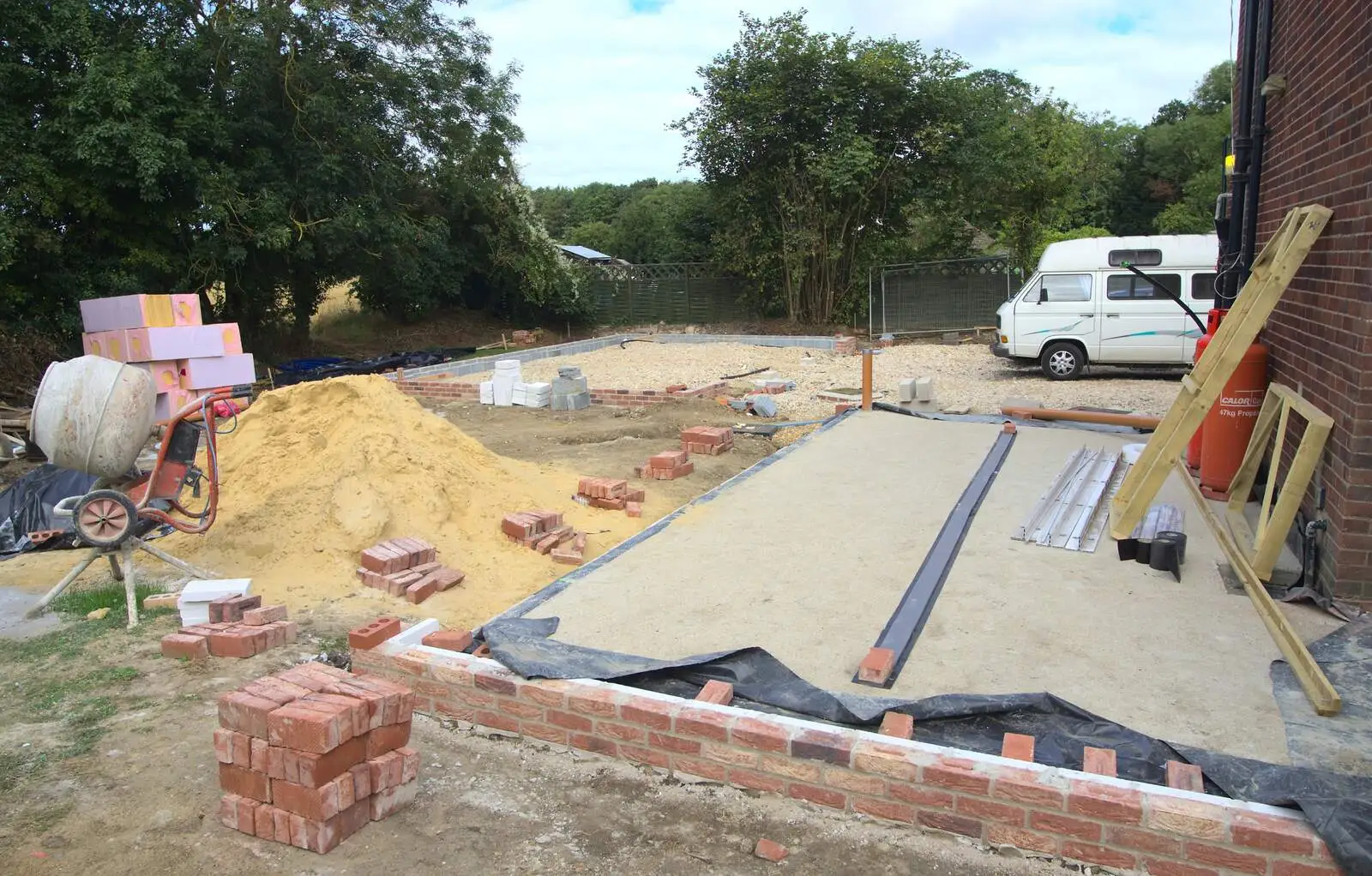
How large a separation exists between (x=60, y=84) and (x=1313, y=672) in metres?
→ 18.0

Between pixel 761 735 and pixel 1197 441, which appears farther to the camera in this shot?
pixel 1197 441

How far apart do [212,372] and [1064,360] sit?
12910 millimetres

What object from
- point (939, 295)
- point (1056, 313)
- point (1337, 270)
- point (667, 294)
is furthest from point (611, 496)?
point (667, 294)

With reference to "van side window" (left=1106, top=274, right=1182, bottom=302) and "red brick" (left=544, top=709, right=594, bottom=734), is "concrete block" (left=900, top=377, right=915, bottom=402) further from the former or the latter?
"red brick" (left=544, top=709, right=594, bottom=734)

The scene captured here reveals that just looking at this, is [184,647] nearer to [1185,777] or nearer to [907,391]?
[1185,777]

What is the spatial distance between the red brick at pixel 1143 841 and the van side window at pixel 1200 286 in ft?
42.9

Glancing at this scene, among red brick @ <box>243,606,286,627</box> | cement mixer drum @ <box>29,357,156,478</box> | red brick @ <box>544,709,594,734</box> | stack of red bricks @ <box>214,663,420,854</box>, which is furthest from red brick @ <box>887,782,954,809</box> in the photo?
cement mixer drum @ <box>29,357,156,478</box>

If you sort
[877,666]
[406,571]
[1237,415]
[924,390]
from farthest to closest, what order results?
[924,390] → [1237,415] → [406,571] → [877,666]

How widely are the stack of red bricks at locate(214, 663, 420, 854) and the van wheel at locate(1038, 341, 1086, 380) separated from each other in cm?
1349

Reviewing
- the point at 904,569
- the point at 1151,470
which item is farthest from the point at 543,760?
the point at 1151,470

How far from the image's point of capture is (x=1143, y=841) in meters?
2.74

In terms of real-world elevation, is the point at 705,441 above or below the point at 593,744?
above

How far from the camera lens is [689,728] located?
3.39 meters

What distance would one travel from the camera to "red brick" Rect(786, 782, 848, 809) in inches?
124
